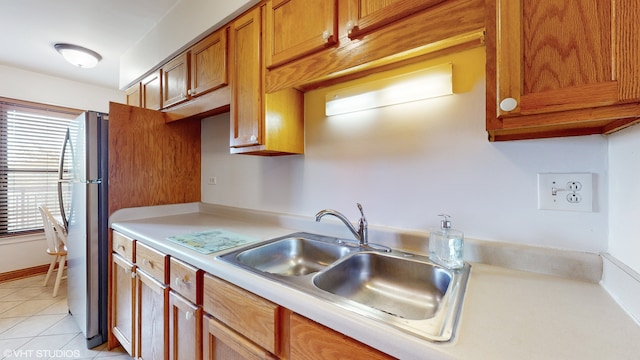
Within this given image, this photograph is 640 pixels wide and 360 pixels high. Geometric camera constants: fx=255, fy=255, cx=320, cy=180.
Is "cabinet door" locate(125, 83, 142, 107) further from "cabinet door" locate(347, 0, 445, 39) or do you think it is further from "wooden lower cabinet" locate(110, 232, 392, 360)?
"cabinet door" locate(347, 0, 445, 39)

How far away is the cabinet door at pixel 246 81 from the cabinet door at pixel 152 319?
825mm

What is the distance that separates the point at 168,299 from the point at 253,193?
790 mm

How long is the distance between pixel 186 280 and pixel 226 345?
1.07ft

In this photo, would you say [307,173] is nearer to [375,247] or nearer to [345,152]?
[345,152]

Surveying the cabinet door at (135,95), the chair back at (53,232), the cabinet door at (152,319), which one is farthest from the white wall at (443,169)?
the chair back at (53,232)

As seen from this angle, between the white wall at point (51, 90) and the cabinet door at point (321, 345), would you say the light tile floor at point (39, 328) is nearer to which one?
the cabinet door at point (321, 345)

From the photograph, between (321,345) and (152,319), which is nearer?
(321,345)

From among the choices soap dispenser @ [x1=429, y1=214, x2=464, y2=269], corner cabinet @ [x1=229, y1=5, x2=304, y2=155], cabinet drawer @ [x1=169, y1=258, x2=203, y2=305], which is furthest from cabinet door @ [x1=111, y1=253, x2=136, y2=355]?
soap dispenser @ [x1=429, y1=214, x2=464, y2=269]

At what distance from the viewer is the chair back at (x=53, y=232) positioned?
7.73ft

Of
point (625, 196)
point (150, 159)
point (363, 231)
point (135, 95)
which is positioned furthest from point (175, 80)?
point (625, 196)

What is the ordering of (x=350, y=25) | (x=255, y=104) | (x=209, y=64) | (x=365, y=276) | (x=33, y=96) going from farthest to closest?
(x=33, y=96) < (x=209, y=64) < (x=255, y=104) < (x=365, y=276) < (x=350, y=25)

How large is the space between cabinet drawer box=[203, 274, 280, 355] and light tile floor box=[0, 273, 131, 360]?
1.28 m

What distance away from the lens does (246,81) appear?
1300mm

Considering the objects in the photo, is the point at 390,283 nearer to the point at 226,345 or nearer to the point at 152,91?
the point at 226,345
